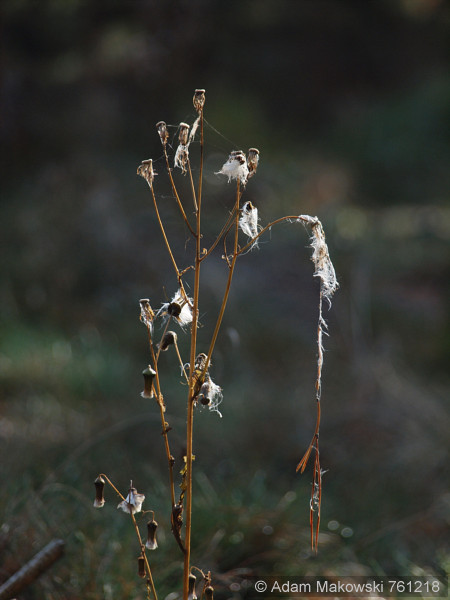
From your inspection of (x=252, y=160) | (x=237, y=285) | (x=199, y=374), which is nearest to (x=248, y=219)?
(x=252, y=160)

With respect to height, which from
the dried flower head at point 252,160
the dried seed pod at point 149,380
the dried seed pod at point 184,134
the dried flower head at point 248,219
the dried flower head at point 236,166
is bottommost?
the dried seed pod at point 149,380

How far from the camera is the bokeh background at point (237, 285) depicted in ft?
5.00

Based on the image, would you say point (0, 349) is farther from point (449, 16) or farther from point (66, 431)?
point (449, 16)

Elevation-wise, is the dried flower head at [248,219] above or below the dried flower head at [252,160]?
below

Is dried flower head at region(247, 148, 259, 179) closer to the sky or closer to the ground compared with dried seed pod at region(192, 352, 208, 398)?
closer to the sky

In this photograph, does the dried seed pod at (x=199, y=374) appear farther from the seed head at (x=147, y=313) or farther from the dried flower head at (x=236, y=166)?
the dried flower head at (x=236, y=166)

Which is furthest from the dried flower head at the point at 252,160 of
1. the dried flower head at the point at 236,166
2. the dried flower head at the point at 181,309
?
the dried flower head at the point at 181,309

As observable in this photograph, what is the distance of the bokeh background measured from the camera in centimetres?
152

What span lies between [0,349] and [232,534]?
4.99 ft

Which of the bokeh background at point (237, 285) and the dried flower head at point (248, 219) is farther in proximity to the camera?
the bokeh background at point (237, 285)

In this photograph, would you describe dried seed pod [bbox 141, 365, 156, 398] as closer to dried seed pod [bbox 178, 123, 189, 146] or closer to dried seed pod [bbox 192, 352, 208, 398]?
dried seed pod [bbox 192, 352, 208, 398]

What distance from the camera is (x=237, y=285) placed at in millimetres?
3322

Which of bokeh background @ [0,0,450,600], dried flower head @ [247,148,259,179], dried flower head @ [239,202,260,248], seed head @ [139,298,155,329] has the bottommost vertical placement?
seed head @ [139,298,155,329]

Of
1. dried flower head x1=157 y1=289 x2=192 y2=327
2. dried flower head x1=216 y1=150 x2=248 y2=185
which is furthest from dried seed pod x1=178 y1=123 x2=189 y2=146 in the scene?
dried flower head x1=157 y1=289 x2=192 y2=327
